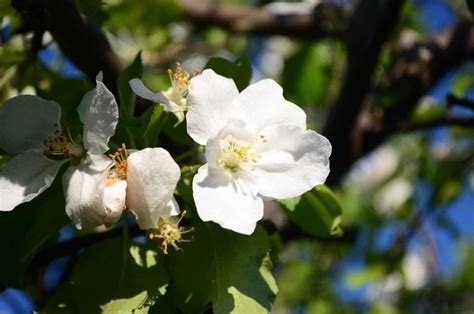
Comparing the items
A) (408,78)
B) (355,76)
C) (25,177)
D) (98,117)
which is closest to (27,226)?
(25,177)

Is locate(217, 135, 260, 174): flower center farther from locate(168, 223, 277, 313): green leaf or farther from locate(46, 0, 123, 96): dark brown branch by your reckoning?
locate(46, 0, 123, 96): dark brown branch

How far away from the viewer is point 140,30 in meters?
1.98

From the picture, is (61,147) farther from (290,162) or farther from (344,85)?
(344,85)

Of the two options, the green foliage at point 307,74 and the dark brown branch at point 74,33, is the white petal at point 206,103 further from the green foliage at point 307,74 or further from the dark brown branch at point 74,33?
the green foliage at point 307,74

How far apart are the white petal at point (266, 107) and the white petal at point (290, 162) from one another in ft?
0.04

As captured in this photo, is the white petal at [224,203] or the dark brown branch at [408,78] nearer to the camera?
the white petal at [224,203]

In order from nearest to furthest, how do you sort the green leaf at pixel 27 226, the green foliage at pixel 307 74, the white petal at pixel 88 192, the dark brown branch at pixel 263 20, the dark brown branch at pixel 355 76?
the white petal at pixel 88 192 < the green leaf at pixel 27 226 < the dark brown branch at pixel 355 76 < the dark brown branch at pixel 263 20 < the green foliage at pixel 307 74

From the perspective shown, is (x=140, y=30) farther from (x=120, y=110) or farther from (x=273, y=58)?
(x=273, y=58)

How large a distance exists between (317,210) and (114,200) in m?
0.27

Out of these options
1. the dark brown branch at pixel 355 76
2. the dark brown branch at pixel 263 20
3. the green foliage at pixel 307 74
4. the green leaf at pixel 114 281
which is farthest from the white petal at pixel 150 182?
the green foliage at pixel 307 74

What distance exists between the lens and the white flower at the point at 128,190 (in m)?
0.80

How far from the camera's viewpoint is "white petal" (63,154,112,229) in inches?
31.5

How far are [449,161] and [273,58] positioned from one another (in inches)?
58.2

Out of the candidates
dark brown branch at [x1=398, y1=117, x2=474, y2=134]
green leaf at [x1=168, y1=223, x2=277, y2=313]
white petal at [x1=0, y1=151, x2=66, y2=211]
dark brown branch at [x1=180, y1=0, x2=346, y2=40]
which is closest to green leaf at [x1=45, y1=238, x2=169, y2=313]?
green leaf at [x1=168, y1=223, x2=277, y2=313]
